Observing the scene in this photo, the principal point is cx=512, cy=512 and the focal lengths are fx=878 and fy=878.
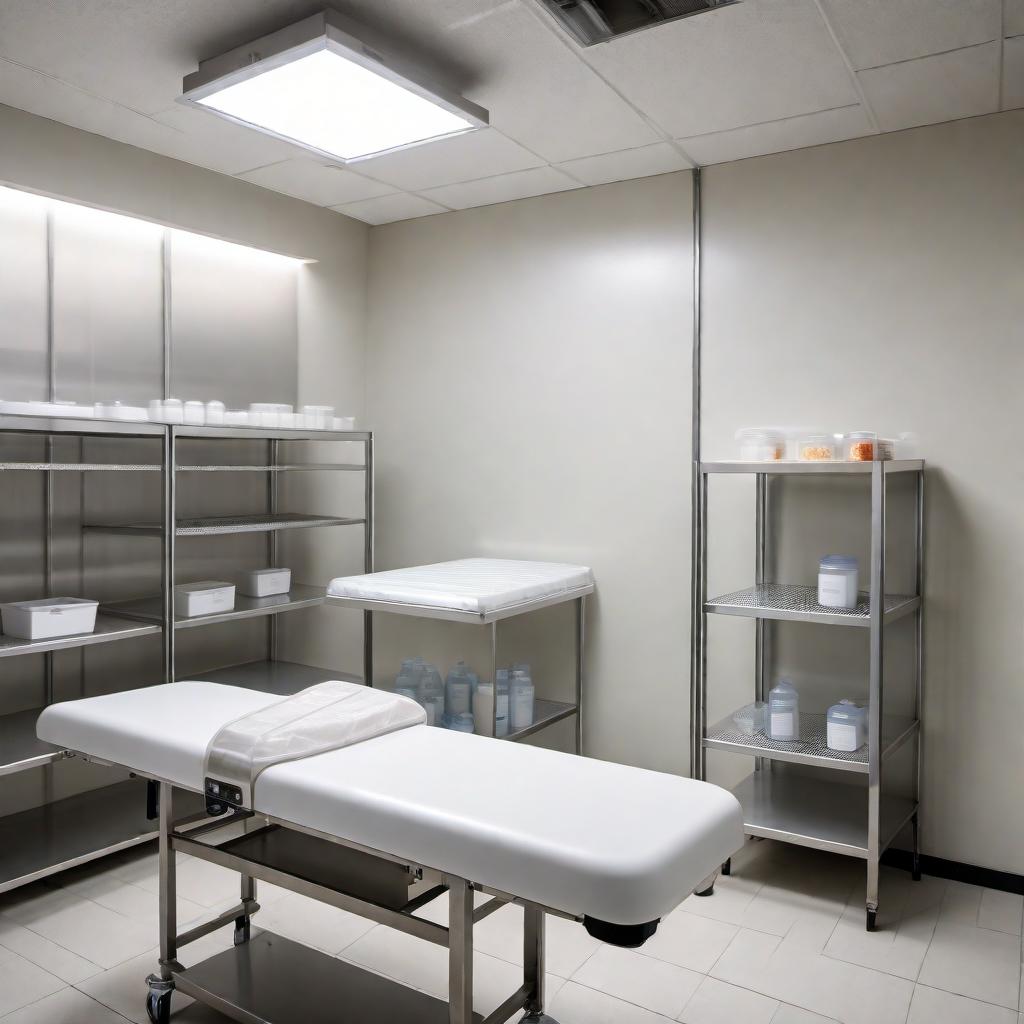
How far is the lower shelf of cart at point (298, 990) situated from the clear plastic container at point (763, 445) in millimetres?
1966

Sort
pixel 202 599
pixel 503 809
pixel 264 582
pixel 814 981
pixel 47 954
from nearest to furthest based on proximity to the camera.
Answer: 1. pixel 503 809
2. pixel 814 981
3. pixel 47 954
4. pixel 202 599
5. pixel 264 582

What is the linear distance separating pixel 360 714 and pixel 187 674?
2.10 meters

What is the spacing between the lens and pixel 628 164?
3.49 meters

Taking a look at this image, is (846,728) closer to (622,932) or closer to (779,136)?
(622,932)

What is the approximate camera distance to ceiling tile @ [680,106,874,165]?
3.00 meters

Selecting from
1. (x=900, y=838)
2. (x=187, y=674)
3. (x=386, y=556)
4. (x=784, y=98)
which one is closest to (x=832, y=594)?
(x=900, y=838)

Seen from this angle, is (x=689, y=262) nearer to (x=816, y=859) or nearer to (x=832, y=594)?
(x=832, y=594)

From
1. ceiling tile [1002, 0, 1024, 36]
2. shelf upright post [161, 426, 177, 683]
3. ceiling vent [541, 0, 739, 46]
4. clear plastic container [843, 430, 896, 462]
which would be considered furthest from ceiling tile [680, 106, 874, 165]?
shelf upright post [161, 426, 177, 683]

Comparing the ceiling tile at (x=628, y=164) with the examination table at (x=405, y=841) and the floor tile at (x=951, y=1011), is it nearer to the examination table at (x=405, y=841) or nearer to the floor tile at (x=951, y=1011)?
the examination table at (x=405, y=841)

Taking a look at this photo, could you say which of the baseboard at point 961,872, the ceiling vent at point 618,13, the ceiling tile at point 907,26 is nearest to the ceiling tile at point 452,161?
the ceiling vent at point 618,13

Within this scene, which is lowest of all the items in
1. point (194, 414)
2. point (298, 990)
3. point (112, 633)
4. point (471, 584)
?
point (298, 990)

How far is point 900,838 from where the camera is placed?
3215mm

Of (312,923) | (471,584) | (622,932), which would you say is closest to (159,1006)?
(312,923)

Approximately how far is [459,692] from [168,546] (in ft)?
4.17
